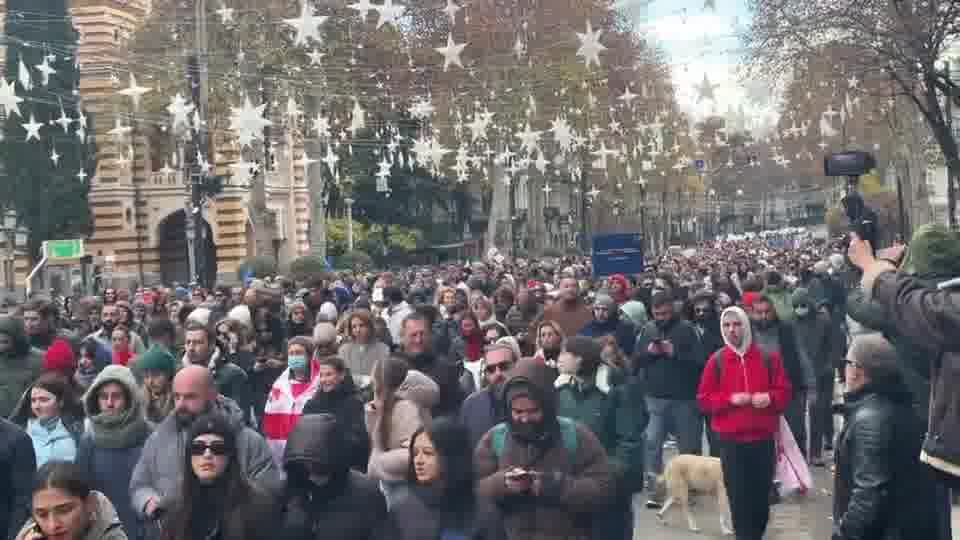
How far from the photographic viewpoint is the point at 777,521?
10.2m

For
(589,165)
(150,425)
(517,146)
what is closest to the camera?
(150,425)

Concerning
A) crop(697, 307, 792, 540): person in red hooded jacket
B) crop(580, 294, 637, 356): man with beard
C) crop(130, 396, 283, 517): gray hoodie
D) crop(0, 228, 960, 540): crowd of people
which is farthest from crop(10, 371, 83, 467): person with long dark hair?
crop(580, 294, 637, 356): man with beard

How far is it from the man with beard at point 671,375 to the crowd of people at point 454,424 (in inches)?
0.7

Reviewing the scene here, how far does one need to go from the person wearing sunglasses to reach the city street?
533cm

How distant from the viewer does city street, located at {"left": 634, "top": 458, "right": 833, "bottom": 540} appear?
984 centimetres

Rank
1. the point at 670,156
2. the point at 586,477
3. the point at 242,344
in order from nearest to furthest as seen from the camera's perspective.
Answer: the point at 586,477
the point at 242,344
the point at 670,156

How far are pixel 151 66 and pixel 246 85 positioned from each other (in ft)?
7.82

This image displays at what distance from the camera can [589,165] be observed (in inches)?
2013

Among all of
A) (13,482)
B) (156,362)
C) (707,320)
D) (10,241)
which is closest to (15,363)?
(156,362)

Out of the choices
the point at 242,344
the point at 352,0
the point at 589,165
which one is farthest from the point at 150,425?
the point at 589,165

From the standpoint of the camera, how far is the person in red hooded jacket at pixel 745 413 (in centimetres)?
882

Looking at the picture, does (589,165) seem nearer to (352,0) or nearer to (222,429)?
(352,0)

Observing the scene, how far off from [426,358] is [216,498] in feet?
12.6

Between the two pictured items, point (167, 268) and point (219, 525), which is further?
point (167, 268)
